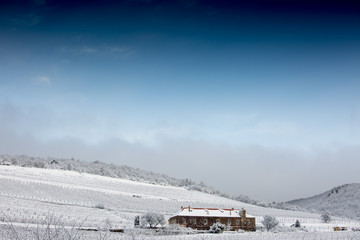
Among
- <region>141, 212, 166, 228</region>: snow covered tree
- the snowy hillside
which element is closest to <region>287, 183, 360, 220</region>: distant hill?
the snowy hillside

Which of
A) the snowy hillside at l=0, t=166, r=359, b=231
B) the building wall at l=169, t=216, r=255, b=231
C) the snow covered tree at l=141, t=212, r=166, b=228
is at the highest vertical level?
the snowy hillside at l=0, t=166, r=359, b=231

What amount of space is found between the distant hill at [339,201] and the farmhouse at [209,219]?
7748 centimetres

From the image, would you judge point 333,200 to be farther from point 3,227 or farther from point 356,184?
point 3,227

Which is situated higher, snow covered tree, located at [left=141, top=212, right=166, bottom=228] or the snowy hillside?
the snowy hillside

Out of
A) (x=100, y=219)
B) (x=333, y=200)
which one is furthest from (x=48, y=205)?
(x=333, y=200)

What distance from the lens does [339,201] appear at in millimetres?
153750

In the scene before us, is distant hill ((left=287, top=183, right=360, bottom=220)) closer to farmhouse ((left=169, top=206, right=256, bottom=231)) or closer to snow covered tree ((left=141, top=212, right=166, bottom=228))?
farmhouse ((left=169, top=206, right=256, bottom=231))

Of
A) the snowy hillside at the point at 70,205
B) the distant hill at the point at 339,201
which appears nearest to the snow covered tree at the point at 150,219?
the snowy hillside at the point at 70,205

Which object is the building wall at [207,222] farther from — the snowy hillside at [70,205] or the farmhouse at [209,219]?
the snowy hillside at [70,205]

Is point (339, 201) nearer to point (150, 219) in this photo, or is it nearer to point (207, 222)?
point (207, 222)

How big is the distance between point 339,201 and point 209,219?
376ft

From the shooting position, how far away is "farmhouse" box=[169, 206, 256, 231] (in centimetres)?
6169

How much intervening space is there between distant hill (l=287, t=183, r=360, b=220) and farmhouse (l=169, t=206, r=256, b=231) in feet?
254

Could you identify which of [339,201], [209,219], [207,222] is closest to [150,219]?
[207,222]
